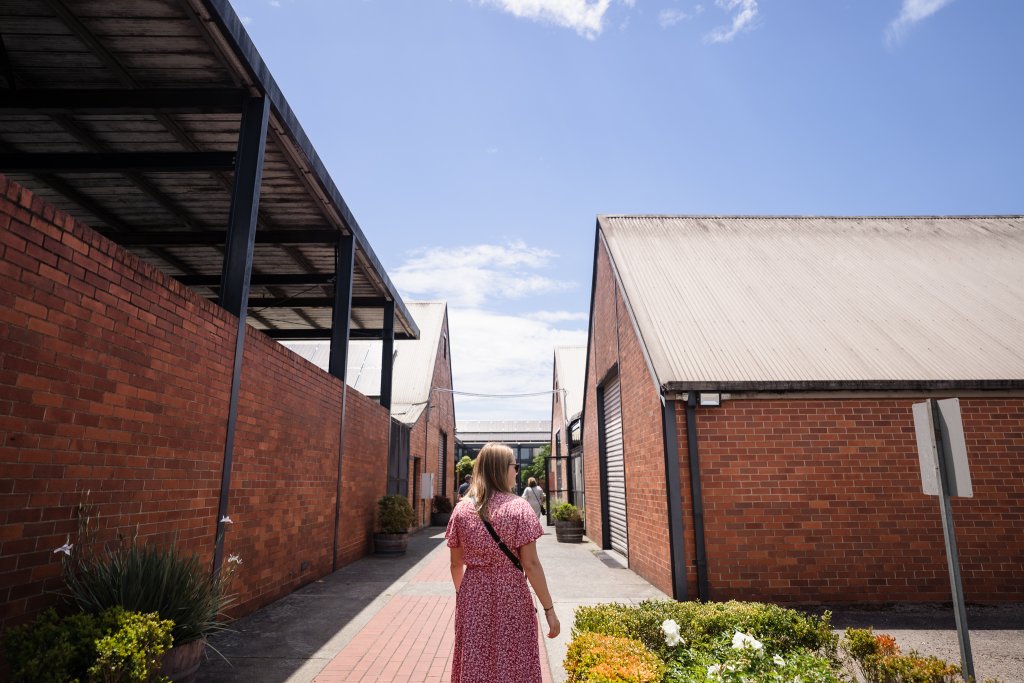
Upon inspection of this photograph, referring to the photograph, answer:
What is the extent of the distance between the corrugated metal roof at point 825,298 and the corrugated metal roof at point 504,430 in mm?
41457

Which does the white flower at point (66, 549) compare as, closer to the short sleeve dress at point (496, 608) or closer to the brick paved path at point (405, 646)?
the brick paved path at point (405, 646)

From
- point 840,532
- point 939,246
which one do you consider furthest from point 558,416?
point 840,532

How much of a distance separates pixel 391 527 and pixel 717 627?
366 inches

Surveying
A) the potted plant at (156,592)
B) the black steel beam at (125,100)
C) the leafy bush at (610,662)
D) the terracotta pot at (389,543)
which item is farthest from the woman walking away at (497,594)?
the terracotta pot at (389,543)

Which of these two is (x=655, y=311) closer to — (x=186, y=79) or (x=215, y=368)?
(x=215, y=368)

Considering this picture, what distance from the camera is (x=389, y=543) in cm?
1232

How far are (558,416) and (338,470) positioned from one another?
1810 centimetres

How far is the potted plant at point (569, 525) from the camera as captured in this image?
15148 mm

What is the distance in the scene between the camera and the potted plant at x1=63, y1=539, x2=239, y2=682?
11.7ft

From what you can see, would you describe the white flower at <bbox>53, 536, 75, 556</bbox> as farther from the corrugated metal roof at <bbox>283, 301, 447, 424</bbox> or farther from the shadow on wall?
the corrugated metal roof at <bbox>283, 301, 447, 424</bbox>

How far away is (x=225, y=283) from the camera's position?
6430 millimetres

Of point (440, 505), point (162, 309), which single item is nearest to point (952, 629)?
point (162, 309)

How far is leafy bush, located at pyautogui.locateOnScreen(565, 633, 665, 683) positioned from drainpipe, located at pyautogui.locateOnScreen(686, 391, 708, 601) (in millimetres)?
3776

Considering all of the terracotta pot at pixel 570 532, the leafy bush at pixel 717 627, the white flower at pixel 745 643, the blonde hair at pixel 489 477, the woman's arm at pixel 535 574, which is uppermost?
the blonde hair at pixel 489 477
